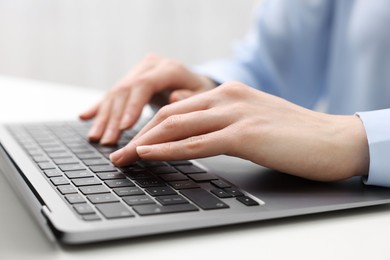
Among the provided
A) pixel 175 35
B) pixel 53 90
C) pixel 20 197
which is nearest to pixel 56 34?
pixel 175 35

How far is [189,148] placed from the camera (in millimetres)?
512

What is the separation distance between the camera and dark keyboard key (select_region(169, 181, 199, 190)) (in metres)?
0.48

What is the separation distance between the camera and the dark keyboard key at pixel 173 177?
1.67 ft

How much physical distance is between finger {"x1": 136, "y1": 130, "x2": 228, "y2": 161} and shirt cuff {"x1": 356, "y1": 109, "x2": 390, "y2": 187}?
130 millimetres

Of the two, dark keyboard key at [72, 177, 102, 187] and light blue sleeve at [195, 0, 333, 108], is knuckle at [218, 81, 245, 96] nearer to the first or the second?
dark keyboard key at [72, 177, 102, 187]

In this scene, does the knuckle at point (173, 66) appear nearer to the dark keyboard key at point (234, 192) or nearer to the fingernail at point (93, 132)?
the fingernail at point (93, 132)

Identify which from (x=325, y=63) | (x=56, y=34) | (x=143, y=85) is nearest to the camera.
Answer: (x=143, y=85)

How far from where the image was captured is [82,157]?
23.5 inches

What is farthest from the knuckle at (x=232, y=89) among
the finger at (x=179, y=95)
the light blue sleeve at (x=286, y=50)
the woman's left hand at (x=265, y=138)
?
the light blue sleeve at (x=286, y=50)

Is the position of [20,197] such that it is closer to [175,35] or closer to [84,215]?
[84,215]

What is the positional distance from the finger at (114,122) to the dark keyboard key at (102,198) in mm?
238

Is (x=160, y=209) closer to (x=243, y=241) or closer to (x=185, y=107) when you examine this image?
(x=243, y=241)

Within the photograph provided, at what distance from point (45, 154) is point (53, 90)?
60 cm

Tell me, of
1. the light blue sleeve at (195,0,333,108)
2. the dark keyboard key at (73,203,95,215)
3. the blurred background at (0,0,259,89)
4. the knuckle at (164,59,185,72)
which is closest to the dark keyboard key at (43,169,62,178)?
the dark keyboard key at (73,203,95,215)
